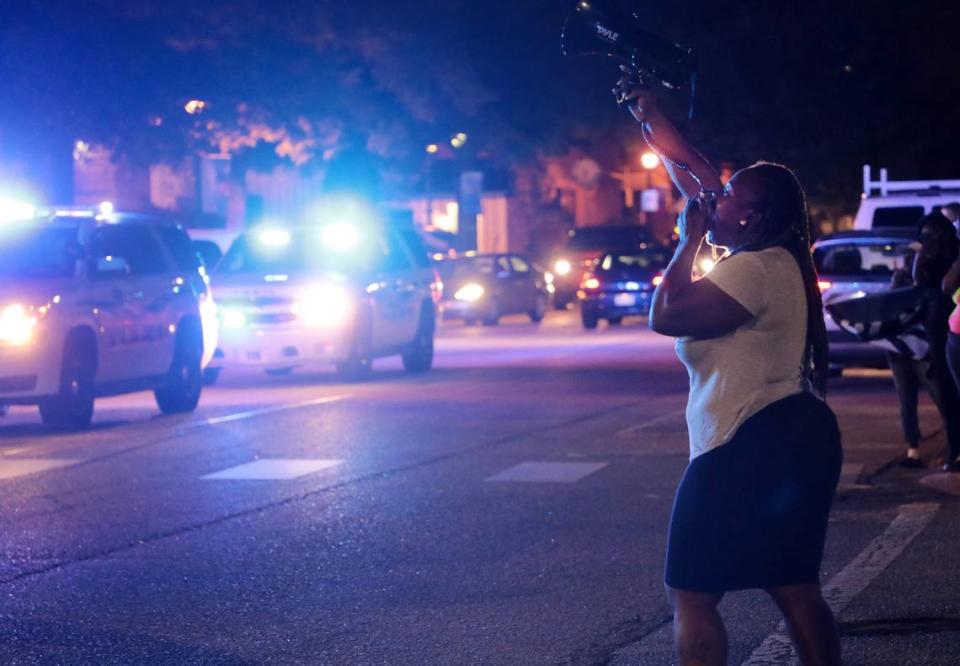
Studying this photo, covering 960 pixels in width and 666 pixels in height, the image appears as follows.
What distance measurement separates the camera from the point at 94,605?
7.80 m

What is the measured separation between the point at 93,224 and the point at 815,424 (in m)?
12.5

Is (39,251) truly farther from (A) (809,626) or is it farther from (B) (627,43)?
(A) (809,626)

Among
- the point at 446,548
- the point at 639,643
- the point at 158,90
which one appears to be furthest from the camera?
the point at 158,90

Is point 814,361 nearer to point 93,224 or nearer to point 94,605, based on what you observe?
point 94,605

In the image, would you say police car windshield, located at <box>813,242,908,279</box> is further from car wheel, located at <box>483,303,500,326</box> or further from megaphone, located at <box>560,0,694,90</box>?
car wheel, located at <box>483,303,500,326</box>

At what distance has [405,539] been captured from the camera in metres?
9.41

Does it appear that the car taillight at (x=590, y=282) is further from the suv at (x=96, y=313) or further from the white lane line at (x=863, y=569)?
the white lane line at (x=863, y=569)

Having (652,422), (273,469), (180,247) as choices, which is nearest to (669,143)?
(273,469)

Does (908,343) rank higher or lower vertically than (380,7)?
lower

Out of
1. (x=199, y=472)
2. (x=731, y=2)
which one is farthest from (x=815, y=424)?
(x=731, y=2)

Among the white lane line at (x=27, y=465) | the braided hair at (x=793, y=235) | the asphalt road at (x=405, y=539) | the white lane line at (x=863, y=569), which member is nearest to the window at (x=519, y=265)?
the asphalt road at (x=405, y=539)

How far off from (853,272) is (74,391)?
8.17 meters

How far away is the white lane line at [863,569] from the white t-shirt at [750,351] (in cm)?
184

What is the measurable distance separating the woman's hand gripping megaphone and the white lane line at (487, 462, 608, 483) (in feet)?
21.2
